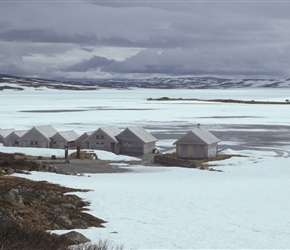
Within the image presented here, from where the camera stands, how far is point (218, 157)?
48.5 meters

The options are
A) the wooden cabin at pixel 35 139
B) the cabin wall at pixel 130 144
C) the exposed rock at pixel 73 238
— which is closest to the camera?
the exposed rock at pixel 73 238

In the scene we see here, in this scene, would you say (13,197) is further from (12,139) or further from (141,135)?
(12,139)

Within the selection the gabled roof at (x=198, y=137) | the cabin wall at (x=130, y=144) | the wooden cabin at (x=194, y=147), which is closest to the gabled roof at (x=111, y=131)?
the cabin wall at (x=130, y=144)

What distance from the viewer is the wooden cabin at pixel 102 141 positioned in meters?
51.8

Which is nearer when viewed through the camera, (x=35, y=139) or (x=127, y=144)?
(x=127, y=144)

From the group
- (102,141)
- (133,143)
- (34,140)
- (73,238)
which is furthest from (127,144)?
(73,238)

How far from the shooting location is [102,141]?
51.9 m

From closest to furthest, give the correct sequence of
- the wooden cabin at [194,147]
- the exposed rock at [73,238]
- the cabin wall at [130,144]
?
the exposed rock at [73,238]
the wooden cabin at [194,147]
the cabin wall at [130,144]

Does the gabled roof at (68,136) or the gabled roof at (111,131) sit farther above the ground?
the gabled roof at (111,131)

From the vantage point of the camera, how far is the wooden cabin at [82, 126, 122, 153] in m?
51.8

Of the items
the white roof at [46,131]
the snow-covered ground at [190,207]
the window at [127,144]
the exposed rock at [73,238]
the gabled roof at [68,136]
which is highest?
the white roof at [46,131]

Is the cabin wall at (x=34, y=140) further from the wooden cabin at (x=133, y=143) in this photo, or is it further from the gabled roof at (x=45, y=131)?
the wooden cabin at (x=133, y=143)

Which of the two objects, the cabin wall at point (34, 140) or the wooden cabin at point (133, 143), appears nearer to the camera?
the wooden cabin at point (133, 143)

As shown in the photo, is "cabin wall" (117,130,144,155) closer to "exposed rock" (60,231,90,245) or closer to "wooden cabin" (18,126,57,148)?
"wooden cabin" (18,126,57,148)
